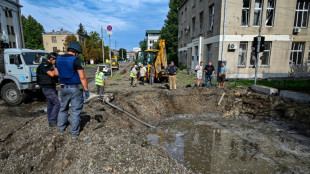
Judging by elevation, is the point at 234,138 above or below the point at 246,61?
below

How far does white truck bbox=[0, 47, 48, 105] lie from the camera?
7.96 m

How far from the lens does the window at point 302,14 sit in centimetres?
1512

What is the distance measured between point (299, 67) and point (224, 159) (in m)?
16.1

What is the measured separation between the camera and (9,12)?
2861cm

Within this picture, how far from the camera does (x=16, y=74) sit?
8.01 m

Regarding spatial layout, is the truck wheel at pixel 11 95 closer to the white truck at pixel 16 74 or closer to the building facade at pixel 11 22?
the white truck at pixel 16 74

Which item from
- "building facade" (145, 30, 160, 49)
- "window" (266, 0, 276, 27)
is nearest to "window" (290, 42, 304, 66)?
"window" (266, 0, 276, 27)

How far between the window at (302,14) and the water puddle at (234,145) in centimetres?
1329

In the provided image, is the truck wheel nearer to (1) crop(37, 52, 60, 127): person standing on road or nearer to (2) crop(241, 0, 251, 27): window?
(1) crop(37, 52, 60, 127): person standing on road

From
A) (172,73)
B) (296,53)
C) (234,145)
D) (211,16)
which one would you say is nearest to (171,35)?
(211,16)

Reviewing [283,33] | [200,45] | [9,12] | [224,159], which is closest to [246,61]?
[283,33]

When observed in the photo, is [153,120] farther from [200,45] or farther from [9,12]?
[9,12]

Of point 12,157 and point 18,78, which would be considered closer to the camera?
point 12,157

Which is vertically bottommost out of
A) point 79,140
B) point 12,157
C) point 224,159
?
point 224,159
